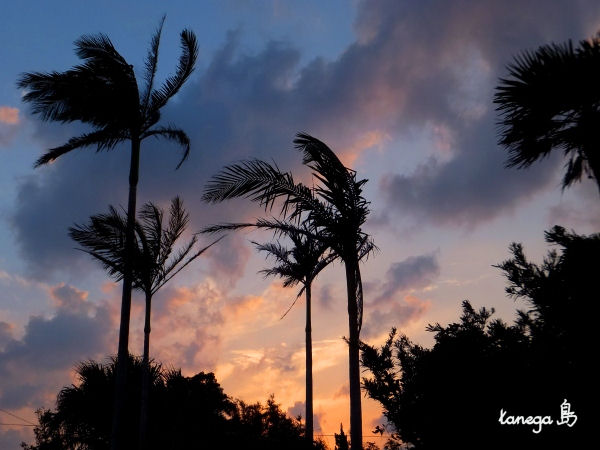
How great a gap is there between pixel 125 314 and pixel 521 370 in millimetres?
9935

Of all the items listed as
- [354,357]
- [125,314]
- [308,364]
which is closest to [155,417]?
[308,364]

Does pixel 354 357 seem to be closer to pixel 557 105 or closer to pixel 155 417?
pixel 557 105

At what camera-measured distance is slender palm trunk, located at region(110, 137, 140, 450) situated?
1358 cm

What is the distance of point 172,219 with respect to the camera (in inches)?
732

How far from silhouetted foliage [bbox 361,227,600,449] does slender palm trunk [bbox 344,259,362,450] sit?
1.23m

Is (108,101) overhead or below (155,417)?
overhead

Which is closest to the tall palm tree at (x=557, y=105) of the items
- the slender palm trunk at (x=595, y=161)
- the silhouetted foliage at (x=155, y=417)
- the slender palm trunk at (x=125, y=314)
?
the slender palm trunk at (x=595, y=161)

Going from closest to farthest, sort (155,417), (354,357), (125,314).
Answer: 1. (354,357)
2. (125,314)
3. (155,417)

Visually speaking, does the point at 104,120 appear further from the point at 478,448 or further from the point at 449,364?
the point at 478,448

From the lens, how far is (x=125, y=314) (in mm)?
14383

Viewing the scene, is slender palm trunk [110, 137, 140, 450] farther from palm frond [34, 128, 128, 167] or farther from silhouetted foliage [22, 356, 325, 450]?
silhouetted foliage [22, 356, 325, 450]

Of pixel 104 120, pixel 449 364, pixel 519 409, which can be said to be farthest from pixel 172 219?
pixel 519 409

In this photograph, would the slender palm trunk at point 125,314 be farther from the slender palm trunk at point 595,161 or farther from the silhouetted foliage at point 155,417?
the slender palm trunk at point 595,161

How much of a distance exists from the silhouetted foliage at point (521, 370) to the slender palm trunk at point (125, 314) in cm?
713
